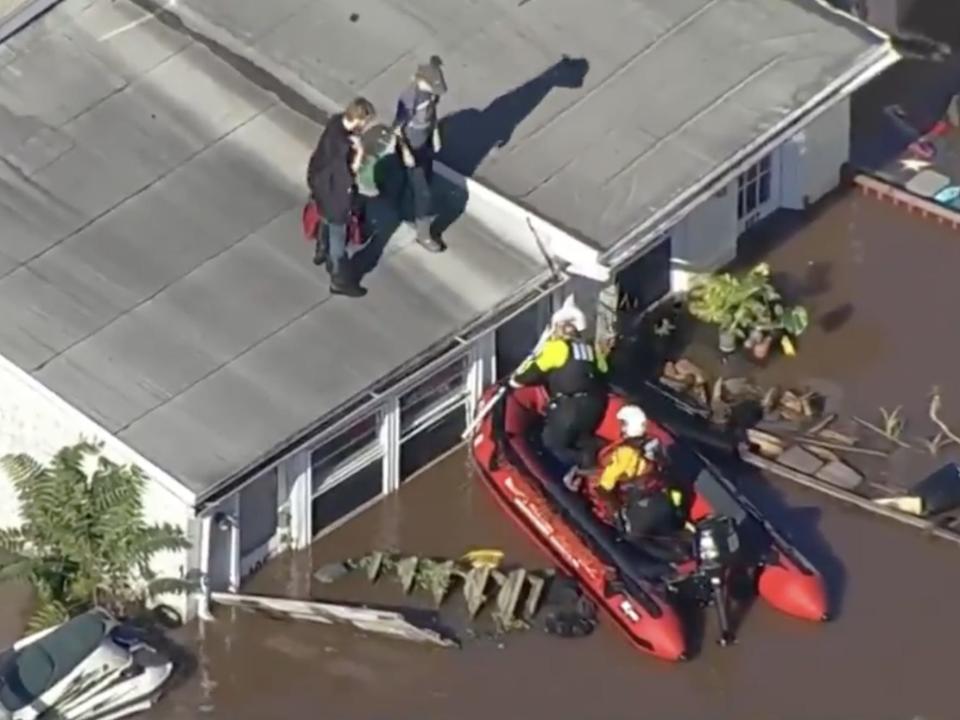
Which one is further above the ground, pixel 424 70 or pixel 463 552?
pixel 424 70

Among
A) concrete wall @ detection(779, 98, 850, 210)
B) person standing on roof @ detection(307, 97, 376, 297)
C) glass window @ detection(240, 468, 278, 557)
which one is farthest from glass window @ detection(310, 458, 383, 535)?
concrete wall @ detection(779, 98, 850, 210)

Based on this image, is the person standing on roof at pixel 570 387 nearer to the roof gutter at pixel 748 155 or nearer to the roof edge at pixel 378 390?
the roof edge at pixel 378 390

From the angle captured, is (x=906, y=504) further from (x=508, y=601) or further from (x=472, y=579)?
(x=472, y=579)

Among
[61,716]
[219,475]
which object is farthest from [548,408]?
[61,716]

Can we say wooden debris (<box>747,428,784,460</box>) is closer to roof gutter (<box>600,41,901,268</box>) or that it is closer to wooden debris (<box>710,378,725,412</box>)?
wooden debris (<box>710,378,725,412</box>)

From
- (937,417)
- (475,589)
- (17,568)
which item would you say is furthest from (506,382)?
(17,568)

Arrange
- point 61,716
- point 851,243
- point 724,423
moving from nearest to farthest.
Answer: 1. point 61,716
2. point 724,423
3. point 851,243

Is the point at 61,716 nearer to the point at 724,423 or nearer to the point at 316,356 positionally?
the point at 316,356
